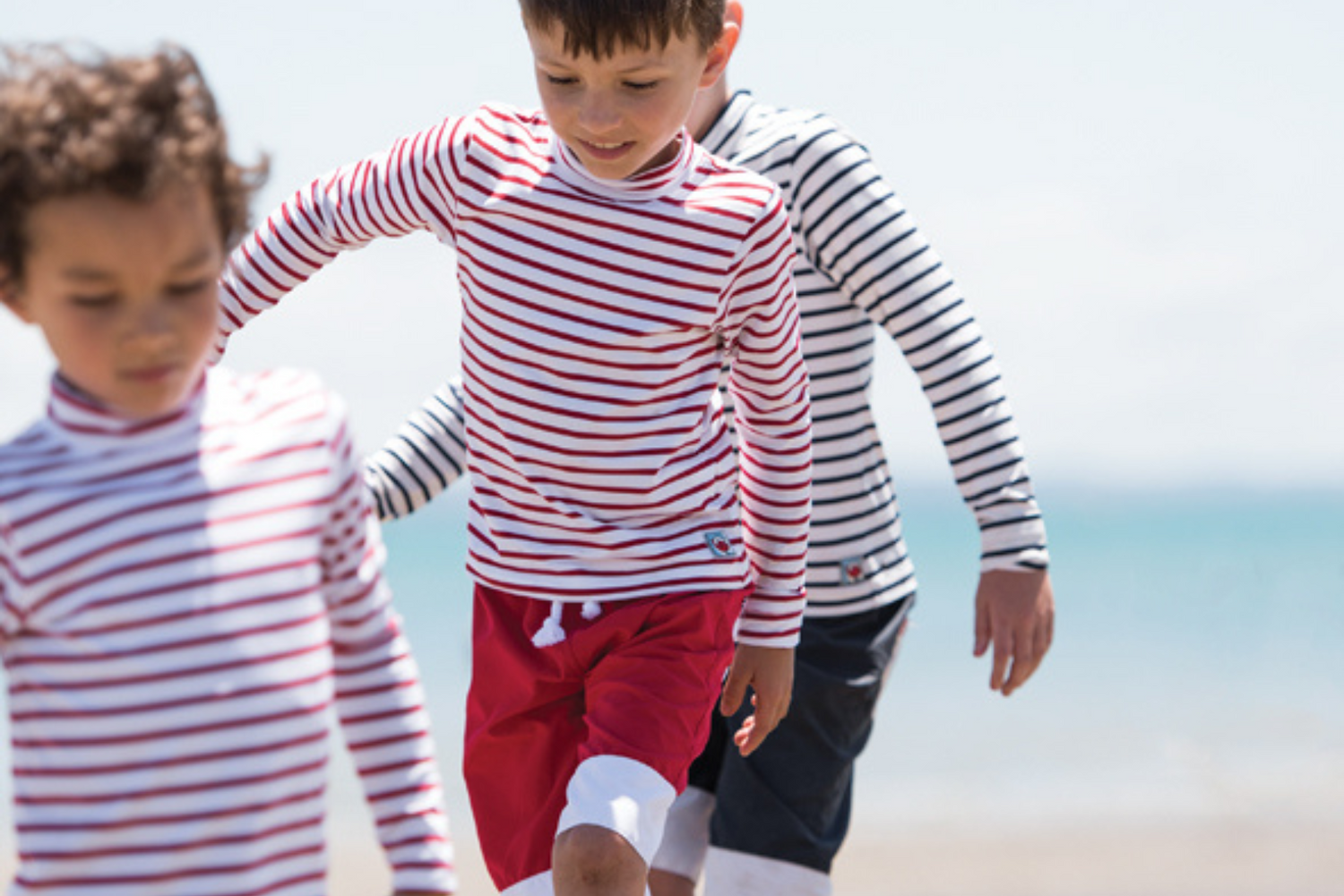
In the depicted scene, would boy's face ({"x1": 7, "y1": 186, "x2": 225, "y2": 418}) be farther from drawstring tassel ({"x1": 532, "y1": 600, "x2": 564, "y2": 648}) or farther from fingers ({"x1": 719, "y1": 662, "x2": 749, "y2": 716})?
fingers ({"x1": 719, "y1": 662, "x2": 749, "y2": 716})

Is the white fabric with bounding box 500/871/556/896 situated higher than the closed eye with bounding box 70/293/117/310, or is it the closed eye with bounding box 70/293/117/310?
the closed eye with bounding box 70/293/117/310

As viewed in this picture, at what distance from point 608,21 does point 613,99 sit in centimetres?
11

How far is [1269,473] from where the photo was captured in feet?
91.2

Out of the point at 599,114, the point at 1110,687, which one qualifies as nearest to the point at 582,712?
the point at 599,114

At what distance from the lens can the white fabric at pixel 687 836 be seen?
3744 mm

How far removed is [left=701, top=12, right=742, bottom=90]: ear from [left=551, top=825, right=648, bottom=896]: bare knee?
1.15 m

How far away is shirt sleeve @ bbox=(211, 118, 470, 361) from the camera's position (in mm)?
2971

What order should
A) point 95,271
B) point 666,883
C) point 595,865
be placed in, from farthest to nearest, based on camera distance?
point 666,883
point 595,865
point 95,271

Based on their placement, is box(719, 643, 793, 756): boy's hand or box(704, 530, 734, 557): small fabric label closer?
box(704, 530, 734, 557): small fabric label

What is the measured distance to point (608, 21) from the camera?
9.32ft

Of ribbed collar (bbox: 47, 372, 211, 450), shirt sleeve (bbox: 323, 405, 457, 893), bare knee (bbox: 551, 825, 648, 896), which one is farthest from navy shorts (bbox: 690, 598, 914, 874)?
ribbed collar (bbox: 47, 372, 211, 450)

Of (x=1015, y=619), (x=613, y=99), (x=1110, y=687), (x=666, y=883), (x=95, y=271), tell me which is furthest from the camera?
(x=1110, y=687)

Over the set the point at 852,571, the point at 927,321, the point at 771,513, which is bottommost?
the point at 852,571

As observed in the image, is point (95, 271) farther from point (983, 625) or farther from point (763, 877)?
point (763, 877)
